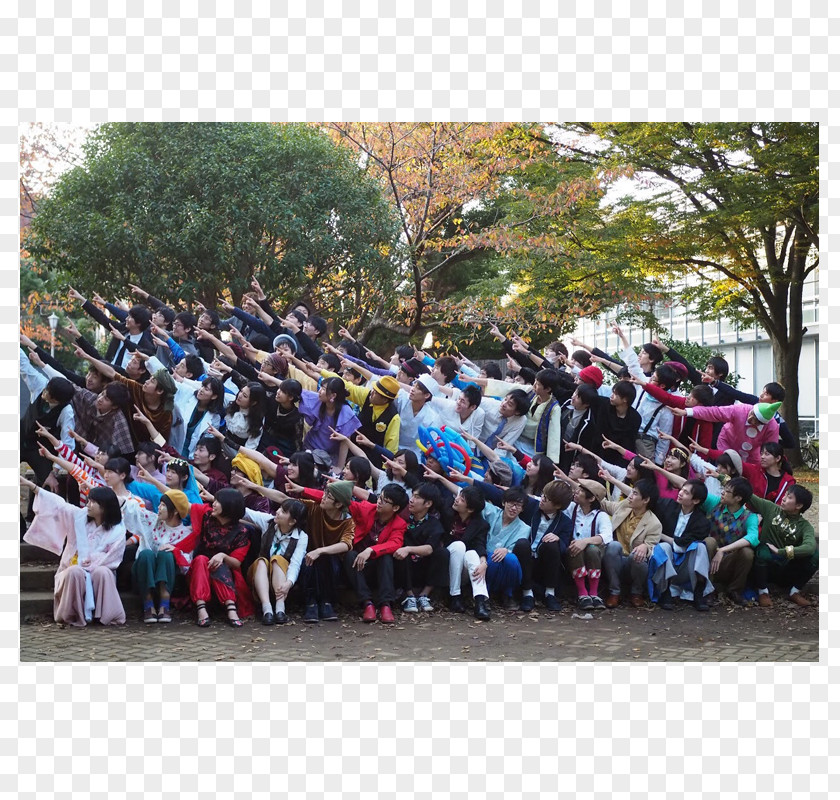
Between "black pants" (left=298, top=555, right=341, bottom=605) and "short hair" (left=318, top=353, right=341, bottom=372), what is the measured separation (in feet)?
5.97

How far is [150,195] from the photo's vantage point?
8.16 meters

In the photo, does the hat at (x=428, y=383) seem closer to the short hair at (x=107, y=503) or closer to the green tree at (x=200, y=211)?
the green tree at (x=200, y=211)

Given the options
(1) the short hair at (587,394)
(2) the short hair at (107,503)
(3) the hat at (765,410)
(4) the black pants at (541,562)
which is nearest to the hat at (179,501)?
(2) the short hair at (107,503)

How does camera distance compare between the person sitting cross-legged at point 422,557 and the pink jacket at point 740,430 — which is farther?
the pink jacket at point 740,430

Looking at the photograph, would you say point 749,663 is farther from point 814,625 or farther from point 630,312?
point 630,312

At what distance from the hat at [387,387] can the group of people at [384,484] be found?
0.01 m

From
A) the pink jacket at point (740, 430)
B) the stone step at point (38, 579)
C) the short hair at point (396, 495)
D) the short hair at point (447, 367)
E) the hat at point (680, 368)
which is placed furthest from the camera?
the hat at point (680, 368)

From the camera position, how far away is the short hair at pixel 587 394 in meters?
7.00

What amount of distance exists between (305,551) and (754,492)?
3.33 meters

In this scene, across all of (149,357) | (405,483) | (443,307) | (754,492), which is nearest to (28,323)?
(443,307)

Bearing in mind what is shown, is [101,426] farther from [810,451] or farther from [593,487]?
[810,451]

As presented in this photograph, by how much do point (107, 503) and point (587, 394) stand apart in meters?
3.47

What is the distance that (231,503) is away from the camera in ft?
19.1

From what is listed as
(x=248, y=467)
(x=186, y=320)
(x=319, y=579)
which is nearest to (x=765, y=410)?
(x=319, y=579)
